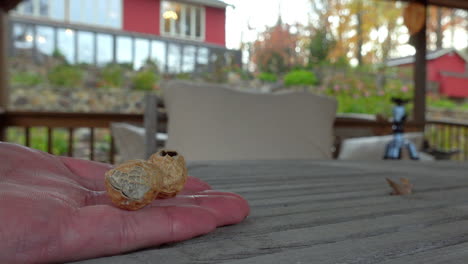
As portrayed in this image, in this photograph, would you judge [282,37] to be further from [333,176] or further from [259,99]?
[333,176]

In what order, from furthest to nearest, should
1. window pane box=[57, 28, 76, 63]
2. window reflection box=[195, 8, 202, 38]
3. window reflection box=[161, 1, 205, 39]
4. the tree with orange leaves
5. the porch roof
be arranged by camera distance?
window reflection box=[161, 1, 205, 39], window reflection box=[195, 8, 202, 38], window pane box=[57, 28, 76, 63], the tree with orange leaves, the porch roof

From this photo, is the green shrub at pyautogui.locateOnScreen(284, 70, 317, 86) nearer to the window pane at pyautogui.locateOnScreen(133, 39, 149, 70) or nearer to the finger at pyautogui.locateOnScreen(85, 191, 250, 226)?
the window pane at pyautogui.locateOnScreen(133, 39, 149, 70)

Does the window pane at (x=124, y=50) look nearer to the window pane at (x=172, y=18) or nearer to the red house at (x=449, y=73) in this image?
the window pane at (x=172, y=18)

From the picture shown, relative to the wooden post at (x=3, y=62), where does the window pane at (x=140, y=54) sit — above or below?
above

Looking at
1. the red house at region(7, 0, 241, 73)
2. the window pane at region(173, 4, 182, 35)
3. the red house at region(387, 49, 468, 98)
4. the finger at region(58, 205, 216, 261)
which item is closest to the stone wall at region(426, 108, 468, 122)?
the red house at region(387, 49, 468, 98)

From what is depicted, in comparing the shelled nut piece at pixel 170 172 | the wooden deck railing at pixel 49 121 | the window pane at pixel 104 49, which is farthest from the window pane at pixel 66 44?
the shelled nut piece at pixel 170 172

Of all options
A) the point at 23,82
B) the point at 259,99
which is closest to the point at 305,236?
the point at 259,99
